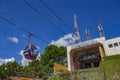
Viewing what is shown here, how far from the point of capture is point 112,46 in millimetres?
26016

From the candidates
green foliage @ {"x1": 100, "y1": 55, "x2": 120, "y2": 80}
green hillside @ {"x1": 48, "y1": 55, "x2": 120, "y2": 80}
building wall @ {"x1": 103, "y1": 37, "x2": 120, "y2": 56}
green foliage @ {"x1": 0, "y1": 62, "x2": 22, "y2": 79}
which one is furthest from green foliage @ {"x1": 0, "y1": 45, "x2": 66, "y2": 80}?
A: green foliage @ {"x1": 100, "y1": 55, "x2": 120, "y2": 80}

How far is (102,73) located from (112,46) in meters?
10.1

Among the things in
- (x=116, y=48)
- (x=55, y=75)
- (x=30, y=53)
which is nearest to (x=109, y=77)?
(x=55, y=75)

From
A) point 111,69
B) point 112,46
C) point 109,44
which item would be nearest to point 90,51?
point 109,44

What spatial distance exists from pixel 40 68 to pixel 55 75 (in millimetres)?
25960

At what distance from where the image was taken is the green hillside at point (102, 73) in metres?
16.3

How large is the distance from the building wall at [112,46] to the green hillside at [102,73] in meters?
7.92

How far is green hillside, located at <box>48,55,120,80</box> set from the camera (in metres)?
16.3

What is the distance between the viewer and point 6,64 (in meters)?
A: 48.9

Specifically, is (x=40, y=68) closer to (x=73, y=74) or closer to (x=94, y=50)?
(x=94, y=50)

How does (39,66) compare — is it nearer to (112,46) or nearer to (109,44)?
(109,44)

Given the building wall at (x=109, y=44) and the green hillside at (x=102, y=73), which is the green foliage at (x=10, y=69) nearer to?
Answer: the building wall at (x=109, y=44)

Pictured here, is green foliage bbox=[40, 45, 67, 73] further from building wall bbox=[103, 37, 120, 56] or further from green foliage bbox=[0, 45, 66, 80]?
building wall bbox=[103, 37, 120, 56]

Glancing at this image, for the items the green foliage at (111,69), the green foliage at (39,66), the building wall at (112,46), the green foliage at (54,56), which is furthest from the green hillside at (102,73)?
the green foliage at (54,56)
